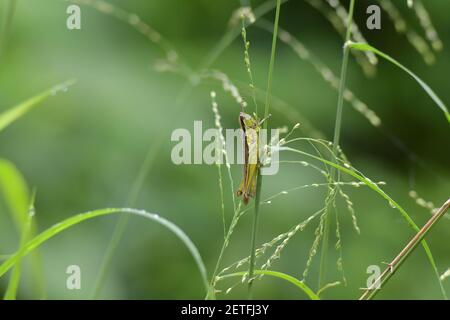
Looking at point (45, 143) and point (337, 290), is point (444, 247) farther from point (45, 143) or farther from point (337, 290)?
point (45, 143)

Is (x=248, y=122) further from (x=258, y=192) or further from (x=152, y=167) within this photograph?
(x=152, y=167)

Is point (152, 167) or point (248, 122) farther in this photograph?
point (152, 167)

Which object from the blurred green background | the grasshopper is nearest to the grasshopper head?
the grasshopper

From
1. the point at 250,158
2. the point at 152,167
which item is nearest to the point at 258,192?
the point at 250,158

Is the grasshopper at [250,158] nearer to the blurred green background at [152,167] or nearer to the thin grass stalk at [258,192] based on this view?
the thin grass stalk at [258,192]

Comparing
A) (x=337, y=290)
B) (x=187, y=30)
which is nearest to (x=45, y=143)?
(x=187, y=30)

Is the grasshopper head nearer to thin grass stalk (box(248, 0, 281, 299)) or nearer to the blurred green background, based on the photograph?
thin grass stalk (box(248, 0, 281, 299))
